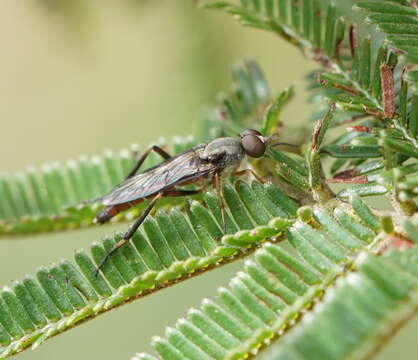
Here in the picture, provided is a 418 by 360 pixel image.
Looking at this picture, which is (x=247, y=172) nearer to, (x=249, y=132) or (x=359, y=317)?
(x=249, y=132)

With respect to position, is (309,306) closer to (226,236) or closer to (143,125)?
(226,236)

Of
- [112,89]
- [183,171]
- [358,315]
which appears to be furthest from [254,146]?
[112,89]

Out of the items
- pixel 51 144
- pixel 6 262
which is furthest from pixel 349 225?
pixel 51 144

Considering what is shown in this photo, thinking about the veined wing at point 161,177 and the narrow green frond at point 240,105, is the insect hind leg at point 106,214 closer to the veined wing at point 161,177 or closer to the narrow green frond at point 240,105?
the veined wing at point 161,177

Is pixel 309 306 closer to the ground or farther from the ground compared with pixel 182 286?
farther from the ground

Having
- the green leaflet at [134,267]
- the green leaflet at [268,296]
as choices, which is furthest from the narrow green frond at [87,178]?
the green leaflet at [268,296]
